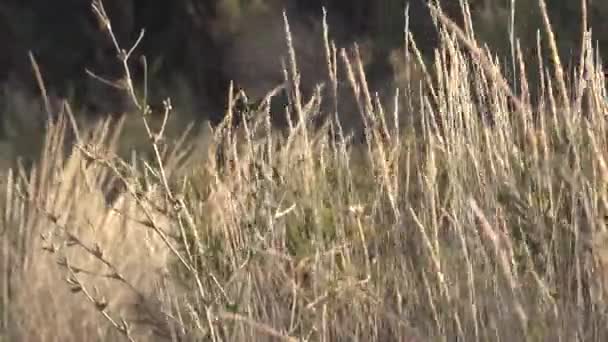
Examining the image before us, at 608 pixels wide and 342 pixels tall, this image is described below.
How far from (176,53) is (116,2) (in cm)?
46

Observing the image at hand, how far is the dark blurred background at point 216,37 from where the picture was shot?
6.45 m

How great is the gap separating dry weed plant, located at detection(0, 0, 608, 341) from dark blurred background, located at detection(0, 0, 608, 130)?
8.41 feet

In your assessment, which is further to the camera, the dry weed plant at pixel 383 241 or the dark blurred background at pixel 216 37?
the dark blurred background at pixel 216 37

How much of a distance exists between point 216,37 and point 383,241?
11.4 feet

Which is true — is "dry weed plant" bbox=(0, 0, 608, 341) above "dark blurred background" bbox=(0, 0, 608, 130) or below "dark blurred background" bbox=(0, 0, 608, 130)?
below

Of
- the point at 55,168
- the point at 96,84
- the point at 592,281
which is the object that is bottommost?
the point at 592,281

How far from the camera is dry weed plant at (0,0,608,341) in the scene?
9.26 feet

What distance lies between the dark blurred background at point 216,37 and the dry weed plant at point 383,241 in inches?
101

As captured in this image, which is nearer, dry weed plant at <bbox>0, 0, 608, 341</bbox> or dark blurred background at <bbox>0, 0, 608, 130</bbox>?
dry weed plant at <bbox>0, 0, 608, 341</bbox>

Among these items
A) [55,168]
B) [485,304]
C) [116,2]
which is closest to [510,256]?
[485,304]

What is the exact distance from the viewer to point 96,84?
23.8 feet

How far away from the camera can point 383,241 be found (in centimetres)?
340

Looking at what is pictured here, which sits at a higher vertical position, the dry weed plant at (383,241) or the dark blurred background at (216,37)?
the dark blurred background at (216,37)

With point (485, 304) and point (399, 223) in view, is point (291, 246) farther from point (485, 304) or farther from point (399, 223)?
point (485, 304)
